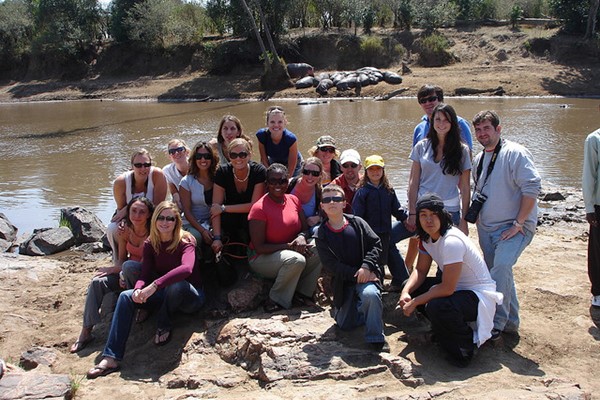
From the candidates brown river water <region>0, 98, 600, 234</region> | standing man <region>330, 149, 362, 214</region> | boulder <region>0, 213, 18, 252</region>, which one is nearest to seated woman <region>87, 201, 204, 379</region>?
standing man <region>330, 149, 362, 214</region>

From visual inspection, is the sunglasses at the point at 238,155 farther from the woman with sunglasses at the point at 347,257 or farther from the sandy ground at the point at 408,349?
the sandy ground at the point at 408,349

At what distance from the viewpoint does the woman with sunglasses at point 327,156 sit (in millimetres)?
5754

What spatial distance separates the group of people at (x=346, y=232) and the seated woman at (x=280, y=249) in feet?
0.04

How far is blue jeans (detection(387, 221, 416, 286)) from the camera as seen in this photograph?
520 cm

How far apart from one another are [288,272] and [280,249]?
220 mm

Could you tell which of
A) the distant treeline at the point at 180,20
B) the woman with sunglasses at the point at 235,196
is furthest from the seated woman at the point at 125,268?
the distant treeline at the point at 180,20

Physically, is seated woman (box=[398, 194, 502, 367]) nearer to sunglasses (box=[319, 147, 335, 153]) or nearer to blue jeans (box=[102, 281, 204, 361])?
sunglasses (box=[319, 147, 335, 153])

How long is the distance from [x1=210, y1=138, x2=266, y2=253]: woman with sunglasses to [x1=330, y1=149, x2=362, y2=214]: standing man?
2.46 feet

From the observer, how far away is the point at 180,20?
3941cm

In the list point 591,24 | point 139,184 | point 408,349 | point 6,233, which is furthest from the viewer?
point 591,24

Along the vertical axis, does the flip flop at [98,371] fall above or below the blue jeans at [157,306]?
below

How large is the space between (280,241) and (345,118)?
16029mm

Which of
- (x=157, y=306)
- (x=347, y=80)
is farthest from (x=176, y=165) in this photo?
(x=347, y=80)

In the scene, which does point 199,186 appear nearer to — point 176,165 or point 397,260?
point 176,165
